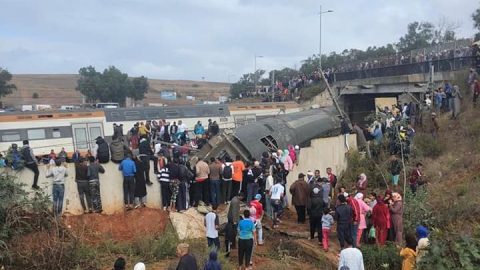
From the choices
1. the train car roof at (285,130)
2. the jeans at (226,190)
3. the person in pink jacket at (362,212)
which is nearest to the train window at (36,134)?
the train car roof at (285,130)

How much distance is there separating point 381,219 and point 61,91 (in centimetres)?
11736

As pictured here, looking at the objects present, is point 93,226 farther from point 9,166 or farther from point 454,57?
point 454,57

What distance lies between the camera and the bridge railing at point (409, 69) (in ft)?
80.6

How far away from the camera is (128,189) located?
14.7 m

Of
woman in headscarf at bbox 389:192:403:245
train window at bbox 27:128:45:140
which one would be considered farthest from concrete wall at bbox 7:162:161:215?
train window at bbox 27:128:45:140

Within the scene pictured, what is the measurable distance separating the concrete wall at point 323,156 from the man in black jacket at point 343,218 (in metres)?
5.36

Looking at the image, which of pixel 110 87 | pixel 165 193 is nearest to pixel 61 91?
pixel 110 87

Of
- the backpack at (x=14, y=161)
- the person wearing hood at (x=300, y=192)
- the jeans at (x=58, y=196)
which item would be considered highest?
the backpack at (x=14, y=161)

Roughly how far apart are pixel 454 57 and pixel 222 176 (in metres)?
15.3

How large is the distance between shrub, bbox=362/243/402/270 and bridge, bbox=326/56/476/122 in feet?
41.5

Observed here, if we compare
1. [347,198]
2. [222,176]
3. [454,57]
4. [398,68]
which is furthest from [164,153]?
[398,68]

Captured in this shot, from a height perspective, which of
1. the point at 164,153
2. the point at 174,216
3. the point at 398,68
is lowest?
the point at 174,216

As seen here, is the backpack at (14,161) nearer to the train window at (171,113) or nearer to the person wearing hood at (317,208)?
the person wearing hood at (317,208)

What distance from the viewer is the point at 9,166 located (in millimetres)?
13320
